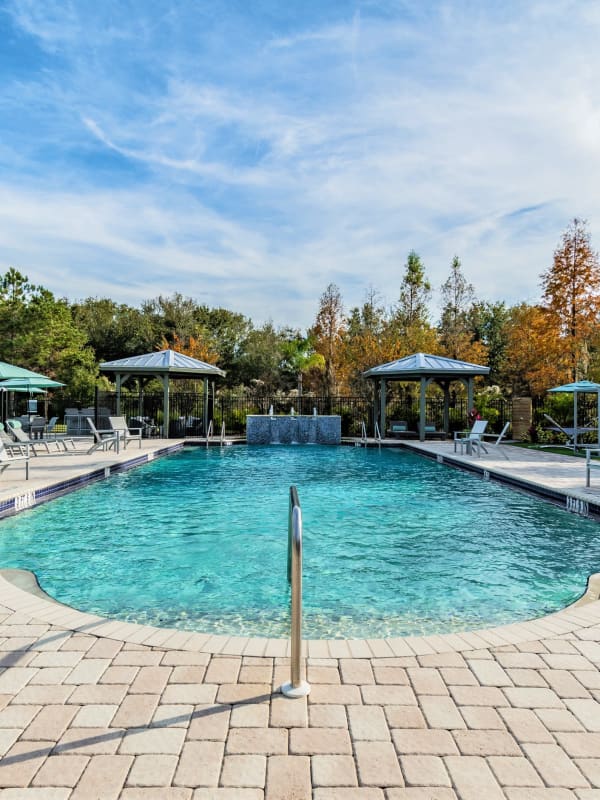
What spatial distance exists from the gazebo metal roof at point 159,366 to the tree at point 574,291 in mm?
12920

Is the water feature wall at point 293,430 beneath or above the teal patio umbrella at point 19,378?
beneath

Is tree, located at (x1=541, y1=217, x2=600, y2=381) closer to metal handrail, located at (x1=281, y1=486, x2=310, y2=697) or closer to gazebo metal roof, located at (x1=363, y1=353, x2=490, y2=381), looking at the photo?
gazebo metal roof, located at (x1=363, y1=353, x2=490, y2=381)

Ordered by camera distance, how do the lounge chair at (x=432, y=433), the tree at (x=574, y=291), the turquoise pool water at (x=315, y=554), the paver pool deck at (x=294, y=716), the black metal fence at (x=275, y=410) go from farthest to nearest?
the black metal fence at (x=275, y=410)
the tree at (x=574, y=291)
the lounge chair at (x=432, y=433)
the turquoise pool water at (x=315, y=554)
the paver pool deck at (x=294, y=716)

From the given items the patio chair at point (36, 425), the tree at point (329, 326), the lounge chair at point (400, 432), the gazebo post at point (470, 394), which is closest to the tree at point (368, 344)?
the tree at point (329, 326)

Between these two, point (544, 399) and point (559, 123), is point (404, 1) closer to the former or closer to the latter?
point (559, 123)

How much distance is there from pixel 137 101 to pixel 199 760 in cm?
1418

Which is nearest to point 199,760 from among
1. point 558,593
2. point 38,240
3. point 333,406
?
point 558,593

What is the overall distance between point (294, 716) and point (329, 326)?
99.0ft

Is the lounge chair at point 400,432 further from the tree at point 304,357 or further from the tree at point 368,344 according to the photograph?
the tree at point 304,357

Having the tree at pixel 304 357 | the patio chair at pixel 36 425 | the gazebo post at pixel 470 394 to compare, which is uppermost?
the tree at pixel 304 357

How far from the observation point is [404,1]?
9.70m

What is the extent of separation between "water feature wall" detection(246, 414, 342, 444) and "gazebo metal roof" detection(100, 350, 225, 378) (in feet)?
7.74

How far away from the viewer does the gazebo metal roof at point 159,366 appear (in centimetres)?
1733

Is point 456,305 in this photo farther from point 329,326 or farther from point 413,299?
point 329,326
